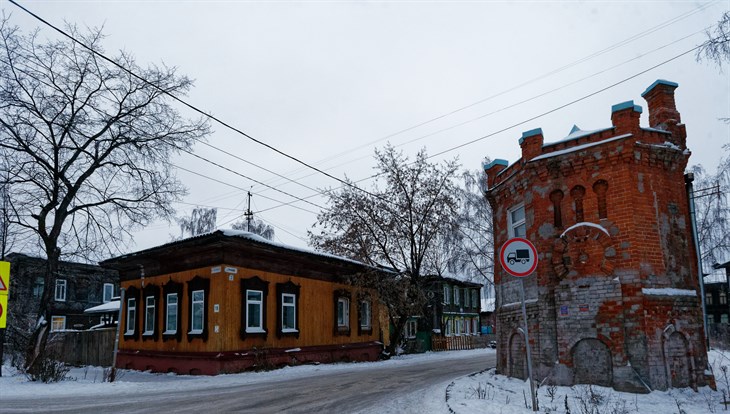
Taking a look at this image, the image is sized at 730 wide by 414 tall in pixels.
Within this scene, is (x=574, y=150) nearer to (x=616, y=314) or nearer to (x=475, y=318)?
(x=616, y=314)

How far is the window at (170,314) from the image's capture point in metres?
21.1

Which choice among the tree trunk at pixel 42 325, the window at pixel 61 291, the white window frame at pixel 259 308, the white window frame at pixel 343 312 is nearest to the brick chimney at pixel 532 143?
the white window frame at pixel 259 308

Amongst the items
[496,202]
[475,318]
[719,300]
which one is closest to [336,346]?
[496,202]

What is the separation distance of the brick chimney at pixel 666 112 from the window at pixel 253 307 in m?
14.7

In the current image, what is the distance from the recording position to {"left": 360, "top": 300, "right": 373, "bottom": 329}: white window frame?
26.9m

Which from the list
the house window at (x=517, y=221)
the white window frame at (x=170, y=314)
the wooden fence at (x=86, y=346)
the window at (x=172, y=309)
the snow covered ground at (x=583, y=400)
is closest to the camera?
the snow covered ground at (x=583, y=400)

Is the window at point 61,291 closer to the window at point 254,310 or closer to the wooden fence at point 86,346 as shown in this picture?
the wooden fence at point 86,346

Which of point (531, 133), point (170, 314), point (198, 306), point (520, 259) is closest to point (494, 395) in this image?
point (520, 259)

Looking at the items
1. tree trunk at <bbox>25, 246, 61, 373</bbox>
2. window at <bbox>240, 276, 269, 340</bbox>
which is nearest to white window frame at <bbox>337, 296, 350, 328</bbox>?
window at <bbox>240, 276, 269, 340</bbox>

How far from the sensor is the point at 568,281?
40.9 feet

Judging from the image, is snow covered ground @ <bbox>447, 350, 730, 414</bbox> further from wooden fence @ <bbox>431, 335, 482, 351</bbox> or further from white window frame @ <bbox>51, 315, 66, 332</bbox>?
white window frame @ <bbox>51, 315, 66, 332</bbox>

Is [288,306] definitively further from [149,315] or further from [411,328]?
[411,328]

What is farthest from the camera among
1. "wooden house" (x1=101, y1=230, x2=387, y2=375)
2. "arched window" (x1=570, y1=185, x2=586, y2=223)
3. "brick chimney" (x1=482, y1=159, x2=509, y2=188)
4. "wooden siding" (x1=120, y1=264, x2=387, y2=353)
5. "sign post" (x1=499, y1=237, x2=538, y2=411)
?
"wooden house" (x1=101, y1=230, x2=387, y2=375)

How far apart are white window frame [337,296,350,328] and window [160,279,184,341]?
7.83m
